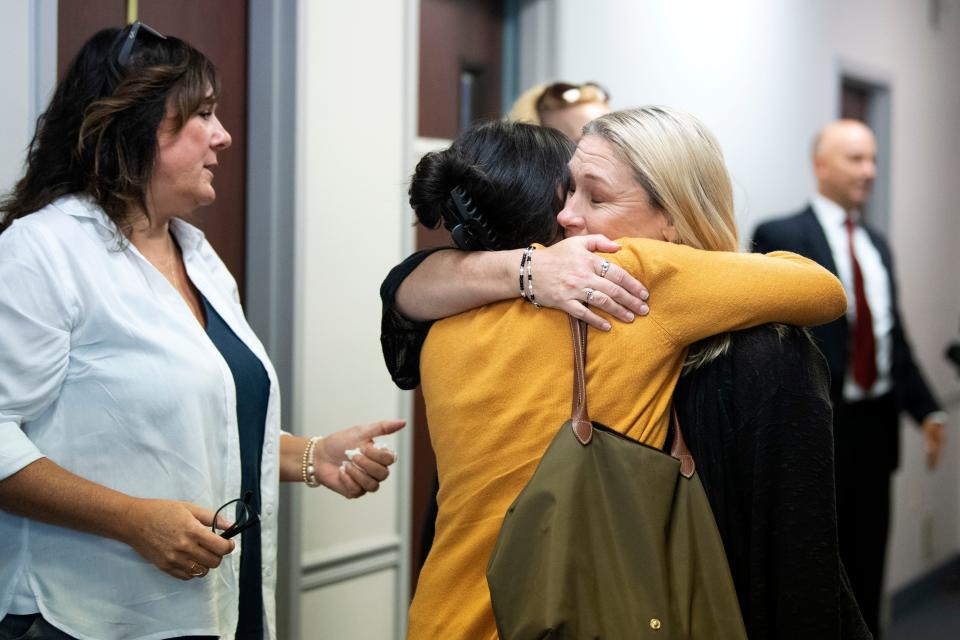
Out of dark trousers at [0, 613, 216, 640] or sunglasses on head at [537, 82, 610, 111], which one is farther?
sunglasses on head at [537, 82, 610, 111]

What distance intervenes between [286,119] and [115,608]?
120 cm

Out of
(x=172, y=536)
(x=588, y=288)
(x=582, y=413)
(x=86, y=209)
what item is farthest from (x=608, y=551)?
(x=86, y=209)

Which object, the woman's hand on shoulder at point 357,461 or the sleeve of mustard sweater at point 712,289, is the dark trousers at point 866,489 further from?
the sleeve of mustard sweater at point 712,289

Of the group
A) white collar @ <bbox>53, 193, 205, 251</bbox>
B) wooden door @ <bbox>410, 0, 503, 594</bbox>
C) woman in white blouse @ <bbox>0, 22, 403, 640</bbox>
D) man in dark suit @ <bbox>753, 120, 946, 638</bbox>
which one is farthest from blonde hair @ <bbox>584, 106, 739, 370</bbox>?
man in dark suit @ <bbox>753, 120, 946, 638</bbox>

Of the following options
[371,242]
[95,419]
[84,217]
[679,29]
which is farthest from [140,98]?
[679,29]

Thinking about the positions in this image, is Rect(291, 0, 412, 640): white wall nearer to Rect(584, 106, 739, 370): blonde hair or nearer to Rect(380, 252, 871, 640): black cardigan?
Rect(584, 106, 739, 370): blonde hair

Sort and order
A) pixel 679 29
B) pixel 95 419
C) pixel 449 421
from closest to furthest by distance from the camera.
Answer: pixel 449 421 → pixel 95 419 → pixel 679 29

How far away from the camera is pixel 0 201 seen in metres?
1.73

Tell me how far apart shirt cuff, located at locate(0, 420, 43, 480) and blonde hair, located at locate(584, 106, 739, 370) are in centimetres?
86

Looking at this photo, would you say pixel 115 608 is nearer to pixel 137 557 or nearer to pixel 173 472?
pixel 137 557

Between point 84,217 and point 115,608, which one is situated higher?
point 84,217

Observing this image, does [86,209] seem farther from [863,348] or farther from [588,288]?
[863,348]

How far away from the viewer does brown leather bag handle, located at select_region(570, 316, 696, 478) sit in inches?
45.7

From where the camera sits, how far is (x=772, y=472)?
4.02 feet
